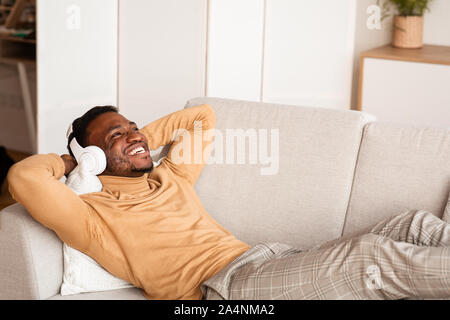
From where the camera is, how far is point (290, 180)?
2145 millimetres

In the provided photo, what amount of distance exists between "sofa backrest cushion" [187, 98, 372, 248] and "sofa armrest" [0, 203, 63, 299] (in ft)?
2.09

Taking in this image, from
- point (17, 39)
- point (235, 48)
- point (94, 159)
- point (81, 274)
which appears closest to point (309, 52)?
point (235, 48)

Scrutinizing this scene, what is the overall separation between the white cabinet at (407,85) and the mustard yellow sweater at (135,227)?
1.90 meters

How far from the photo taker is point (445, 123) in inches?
137

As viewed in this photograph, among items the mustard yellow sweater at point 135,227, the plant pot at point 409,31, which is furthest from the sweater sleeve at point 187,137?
the plant pot at point 409,31

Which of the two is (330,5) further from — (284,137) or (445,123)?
(284,137)

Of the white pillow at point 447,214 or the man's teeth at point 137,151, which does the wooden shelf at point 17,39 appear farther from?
the white pillow at point 447,214

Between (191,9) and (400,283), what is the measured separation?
7.15 feet

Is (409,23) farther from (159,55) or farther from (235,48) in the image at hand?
(159,55)

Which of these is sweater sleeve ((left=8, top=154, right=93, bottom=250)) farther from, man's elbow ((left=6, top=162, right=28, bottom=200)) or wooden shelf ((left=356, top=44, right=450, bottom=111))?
wooden shelf ((left=356, top=44, right=450, bottom=111))

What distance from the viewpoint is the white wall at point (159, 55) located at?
3.38m

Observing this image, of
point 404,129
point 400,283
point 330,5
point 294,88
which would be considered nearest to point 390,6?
point 330,5

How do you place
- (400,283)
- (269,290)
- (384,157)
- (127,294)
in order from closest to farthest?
(400,283), (269,290), (127,294), (384,157)

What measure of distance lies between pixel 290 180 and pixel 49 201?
2.69 ft
